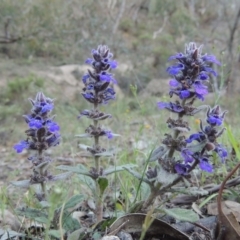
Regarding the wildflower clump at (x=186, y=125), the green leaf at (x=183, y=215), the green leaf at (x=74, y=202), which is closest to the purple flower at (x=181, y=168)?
the wildflower clump at (x=186, y=125)

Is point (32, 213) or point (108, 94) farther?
point (108, 94)

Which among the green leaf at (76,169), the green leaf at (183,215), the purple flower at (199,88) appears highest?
the purple flower at (199,88)

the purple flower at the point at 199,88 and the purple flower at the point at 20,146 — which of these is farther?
the purple flower at the point at 20,146

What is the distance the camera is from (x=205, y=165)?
1.40 meters

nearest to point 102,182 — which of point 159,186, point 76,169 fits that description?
point 76,169

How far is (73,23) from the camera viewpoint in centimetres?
1341

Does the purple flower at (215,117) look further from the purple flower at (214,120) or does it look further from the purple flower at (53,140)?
the purple flower at (53,140)

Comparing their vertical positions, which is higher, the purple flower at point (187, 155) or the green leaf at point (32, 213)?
the purple flower at point (187, 155)

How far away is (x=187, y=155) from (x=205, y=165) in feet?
0.23

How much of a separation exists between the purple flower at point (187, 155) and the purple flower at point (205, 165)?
33 mm

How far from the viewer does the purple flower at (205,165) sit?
4.53 feet

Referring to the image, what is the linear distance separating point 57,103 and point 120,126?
150 inches

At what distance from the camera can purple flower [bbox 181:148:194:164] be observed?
1.38m

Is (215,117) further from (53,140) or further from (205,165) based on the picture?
(53,140)
